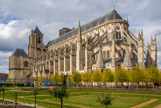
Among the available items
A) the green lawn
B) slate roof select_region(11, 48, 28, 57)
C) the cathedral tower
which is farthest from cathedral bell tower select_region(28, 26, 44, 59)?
the green lawn

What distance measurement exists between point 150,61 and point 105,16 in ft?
89.1

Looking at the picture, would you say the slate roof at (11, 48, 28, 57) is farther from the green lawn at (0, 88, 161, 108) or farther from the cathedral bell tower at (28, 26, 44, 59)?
the green lawn at (0, 88, 161, 108)

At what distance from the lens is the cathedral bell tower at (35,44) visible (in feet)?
355

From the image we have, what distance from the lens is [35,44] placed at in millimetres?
110812

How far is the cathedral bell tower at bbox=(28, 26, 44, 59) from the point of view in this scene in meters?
108

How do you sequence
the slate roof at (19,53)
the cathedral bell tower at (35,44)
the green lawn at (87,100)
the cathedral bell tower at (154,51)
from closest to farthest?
the green lawn at (87,100) < the cathedral bell tower at (154,51) < the slate roof at (19,53) < the cathedral bell tower at (35,44)

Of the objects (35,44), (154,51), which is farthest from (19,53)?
(154,51)

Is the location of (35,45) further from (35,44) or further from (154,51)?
(154,51)

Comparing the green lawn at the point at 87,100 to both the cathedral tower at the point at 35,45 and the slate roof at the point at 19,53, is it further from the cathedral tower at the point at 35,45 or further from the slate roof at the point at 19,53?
the cathedral tower at the point at 35,45

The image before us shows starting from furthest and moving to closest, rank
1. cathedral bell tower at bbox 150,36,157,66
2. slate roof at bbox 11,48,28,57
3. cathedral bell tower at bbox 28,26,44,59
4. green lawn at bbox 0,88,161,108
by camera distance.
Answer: cathedral bell tower at bbox 28,26,44,59 < slate roof at bbox 11,48,28,57 < cathedral bell tower at bbox 150,36,157,66 < green lawn at bbox 0,88,161,108

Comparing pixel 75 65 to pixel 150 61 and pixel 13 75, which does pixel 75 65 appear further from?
pixel 13 75

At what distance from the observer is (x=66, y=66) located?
68.0m

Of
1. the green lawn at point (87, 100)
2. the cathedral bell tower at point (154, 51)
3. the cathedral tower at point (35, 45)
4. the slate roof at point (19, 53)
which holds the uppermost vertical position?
the cathedral tower at point (35, 45)

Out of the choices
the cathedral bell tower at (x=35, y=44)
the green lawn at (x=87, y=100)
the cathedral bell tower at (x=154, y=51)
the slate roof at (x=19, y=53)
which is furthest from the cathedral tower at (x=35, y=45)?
the green lawn at (x=87, y=100)
